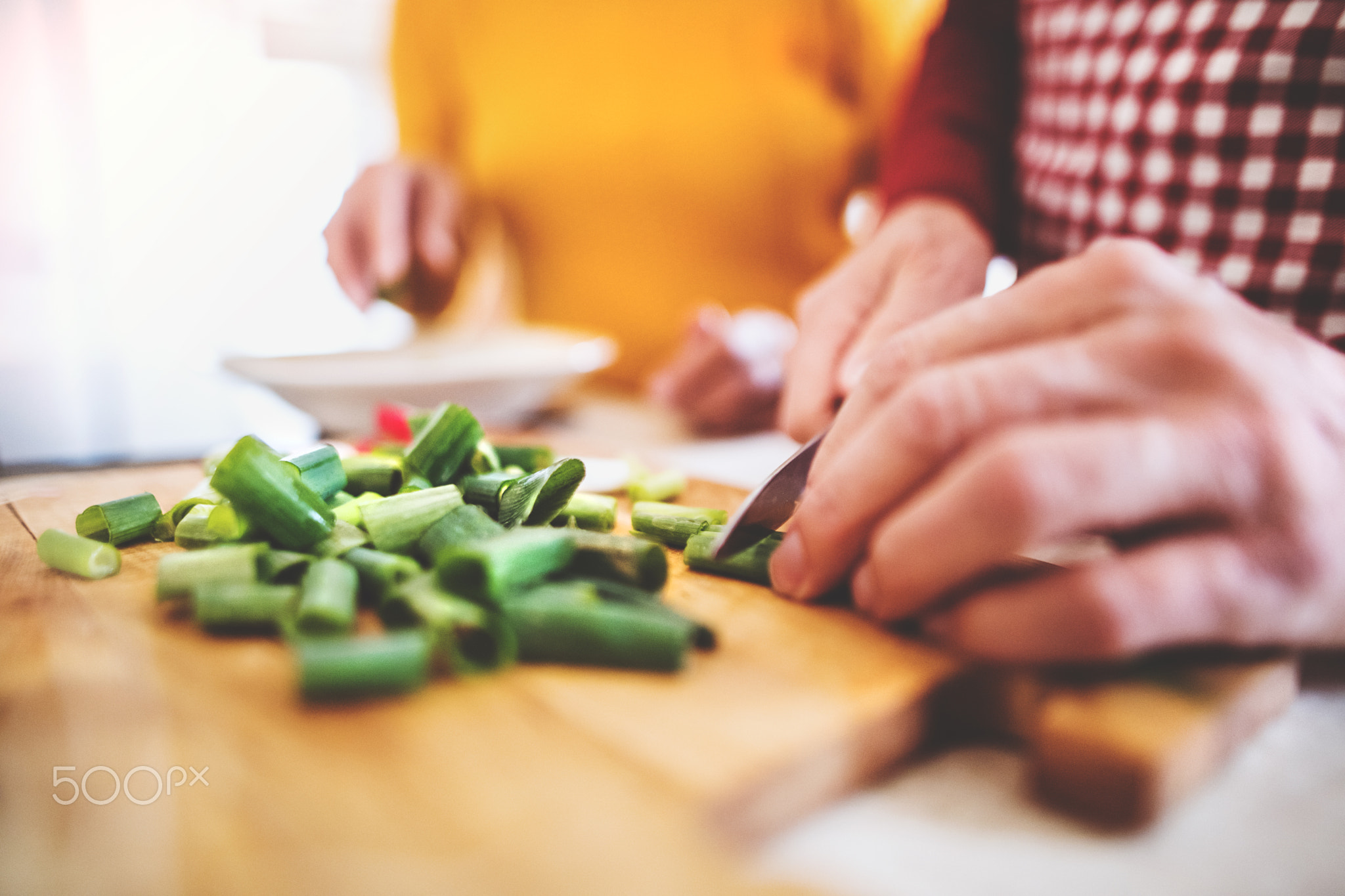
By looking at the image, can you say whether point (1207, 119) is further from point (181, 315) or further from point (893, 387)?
point (181, 315)

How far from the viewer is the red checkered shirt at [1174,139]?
124 centimetres

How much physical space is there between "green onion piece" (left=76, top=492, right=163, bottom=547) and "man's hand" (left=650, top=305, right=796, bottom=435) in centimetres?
123

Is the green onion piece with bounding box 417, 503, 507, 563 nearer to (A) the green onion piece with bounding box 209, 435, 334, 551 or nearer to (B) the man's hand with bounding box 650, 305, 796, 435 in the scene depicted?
(A) the green onion piece with bounding box 209, 435, 334, 551

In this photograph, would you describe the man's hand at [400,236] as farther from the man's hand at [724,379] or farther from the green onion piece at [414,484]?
the green onion piece at [414,484]

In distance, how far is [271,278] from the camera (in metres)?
5.68

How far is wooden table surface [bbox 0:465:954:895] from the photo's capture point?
1.84ft

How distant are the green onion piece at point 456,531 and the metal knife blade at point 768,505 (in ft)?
0.96

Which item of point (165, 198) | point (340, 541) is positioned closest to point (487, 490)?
point (340, 541)

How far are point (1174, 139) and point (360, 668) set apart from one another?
149 cm

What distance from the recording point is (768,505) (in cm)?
110

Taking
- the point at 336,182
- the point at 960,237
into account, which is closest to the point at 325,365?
the point at 960,237

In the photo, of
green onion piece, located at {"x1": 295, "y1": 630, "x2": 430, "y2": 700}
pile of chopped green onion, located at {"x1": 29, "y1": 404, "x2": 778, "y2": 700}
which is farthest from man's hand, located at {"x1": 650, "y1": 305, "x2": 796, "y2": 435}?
green onion piece, located at {"x1": 295, "y1": 630, "x2": 430, "y2": 700}

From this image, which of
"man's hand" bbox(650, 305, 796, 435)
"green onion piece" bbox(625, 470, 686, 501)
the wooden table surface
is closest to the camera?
the wooden table surface

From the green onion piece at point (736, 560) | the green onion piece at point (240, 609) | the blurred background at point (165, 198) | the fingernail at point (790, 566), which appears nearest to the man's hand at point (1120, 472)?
the fingernail at point (790, 566)
